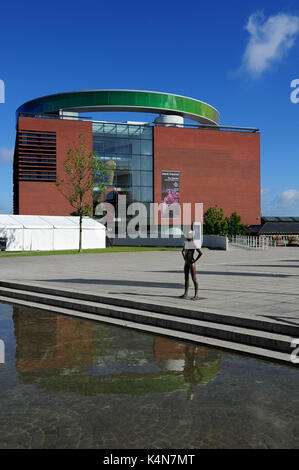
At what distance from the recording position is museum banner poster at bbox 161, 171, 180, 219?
57125mm

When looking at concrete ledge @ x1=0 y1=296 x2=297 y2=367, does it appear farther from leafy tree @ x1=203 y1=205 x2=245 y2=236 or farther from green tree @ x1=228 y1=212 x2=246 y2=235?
green tree @ x1=228 y1=212 x2=246 y2=235

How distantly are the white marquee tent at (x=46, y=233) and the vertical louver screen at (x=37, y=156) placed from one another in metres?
15.5

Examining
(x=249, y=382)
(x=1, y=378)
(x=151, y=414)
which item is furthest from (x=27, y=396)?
(x=249, y=382)

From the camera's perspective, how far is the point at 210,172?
197ft

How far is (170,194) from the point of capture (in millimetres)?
57781

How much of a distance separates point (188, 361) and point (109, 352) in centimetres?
124

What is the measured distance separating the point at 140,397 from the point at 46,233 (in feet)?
107

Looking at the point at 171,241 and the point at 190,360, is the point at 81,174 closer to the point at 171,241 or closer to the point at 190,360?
the point at 171,241

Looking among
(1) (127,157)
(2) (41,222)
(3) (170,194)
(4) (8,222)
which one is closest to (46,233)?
(2) (41,222)

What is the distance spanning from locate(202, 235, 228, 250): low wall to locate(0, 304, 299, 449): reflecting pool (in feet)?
110

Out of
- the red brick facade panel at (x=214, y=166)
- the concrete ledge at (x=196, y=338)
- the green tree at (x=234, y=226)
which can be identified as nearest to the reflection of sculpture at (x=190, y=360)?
the concrete ledge at (x=196, y=338)

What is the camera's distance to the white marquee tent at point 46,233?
34.5m

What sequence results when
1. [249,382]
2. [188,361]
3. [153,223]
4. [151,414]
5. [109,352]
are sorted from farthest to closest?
1. [153,223]
2. [109,352]
3. [188,361]
4. [249,382]
5. [151,414]
